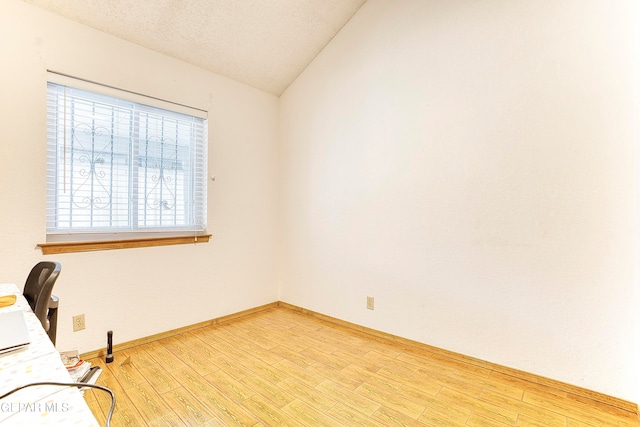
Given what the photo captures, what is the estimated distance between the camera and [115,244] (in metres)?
2.36

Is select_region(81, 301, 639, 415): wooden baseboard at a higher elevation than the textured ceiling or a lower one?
lower

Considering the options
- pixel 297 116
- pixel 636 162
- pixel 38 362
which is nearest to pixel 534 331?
pixel 636 162

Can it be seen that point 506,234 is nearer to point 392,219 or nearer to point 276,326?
point 392,219

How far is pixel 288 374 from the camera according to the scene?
2.08 metres

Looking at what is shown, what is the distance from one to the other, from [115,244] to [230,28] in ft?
6.74

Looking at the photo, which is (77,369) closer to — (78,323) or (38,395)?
(78,323)

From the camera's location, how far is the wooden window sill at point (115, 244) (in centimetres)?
209

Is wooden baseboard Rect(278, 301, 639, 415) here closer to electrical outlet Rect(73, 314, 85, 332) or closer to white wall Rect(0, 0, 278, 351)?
white wall Rect(0, 0, 278, 351)

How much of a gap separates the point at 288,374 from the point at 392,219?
1.47 meters

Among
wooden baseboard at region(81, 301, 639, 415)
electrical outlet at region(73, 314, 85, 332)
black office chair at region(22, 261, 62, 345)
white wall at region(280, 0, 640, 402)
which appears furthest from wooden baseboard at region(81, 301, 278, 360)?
black office chair at region(22, 261, 62, 345)

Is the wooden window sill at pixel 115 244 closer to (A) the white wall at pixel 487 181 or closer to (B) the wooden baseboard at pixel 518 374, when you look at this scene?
(A) the white wall at pixel 487 181

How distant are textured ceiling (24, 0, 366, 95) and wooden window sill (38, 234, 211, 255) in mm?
1616

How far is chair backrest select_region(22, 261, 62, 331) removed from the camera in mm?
1243

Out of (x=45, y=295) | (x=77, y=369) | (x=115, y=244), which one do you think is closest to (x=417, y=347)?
(x=77, y=369)
